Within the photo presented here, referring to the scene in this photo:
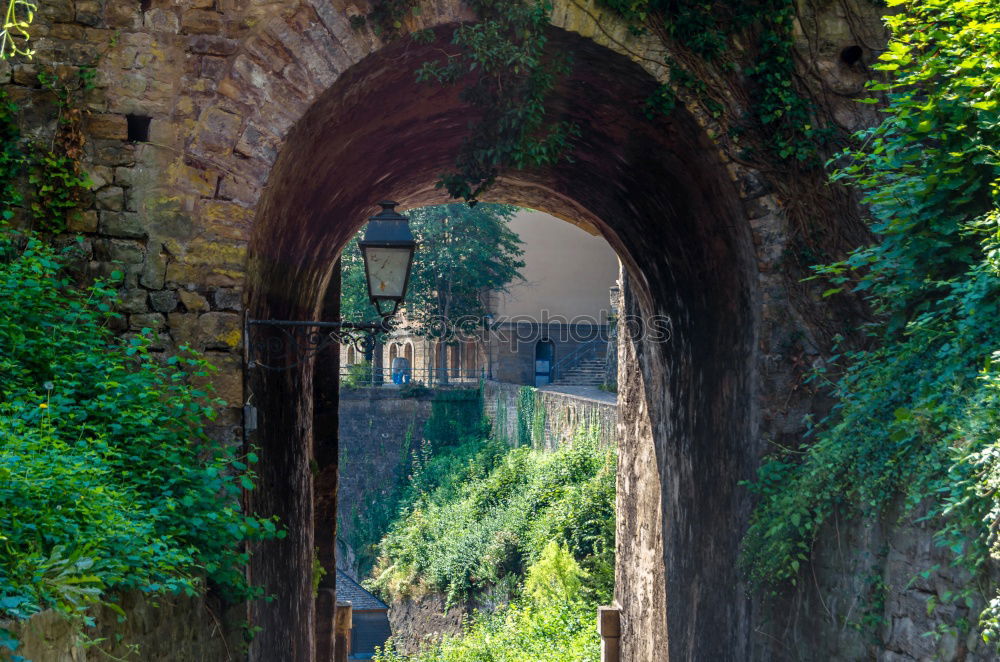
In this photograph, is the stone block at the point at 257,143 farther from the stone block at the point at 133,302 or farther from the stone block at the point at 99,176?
the stone block at the point at 133,302

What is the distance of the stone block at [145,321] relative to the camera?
18.0 ft

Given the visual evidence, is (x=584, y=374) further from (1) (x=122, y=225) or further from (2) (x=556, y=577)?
(1) (x=122, y=225)

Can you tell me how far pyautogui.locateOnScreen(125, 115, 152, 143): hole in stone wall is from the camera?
562 cm

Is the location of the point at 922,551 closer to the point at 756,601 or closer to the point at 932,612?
the point at 932,612

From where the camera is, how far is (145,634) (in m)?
3.89

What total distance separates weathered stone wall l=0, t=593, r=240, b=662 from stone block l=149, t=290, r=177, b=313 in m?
1.56

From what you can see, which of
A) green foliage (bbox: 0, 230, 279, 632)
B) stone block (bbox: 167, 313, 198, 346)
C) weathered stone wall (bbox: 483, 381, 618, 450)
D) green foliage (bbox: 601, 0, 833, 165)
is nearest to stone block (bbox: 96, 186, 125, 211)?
green foliage (bbox: 0, 230, 279, 632)

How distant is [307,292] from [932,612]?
5.71 meters

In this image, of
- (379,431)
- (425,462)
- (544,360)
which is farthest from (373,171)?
(544,360)

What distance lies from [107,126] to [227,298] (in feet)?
3.84

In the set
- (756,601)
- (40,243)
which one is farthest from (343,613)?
(40,243)

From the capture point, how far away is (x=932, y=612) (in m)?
4.00

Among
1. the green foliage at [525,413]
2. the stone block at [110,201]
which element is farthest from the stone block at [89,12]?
the green foliage at [525,413]

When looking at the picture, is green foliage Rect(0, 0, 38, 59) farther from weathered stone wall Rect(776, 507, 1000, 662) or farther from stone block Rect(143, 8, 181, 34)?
weathered stone wall Rect(776, 507, 1000, 662)
